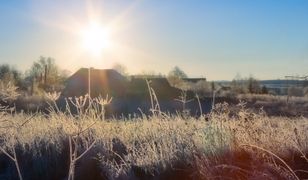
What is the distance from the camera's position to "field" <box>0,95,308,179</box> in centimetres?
748

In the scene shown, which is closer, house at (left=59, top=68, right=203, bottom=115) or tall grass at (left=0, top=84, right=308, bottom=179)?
tall grass at (left=0, top=84, right=308, bottom=179)

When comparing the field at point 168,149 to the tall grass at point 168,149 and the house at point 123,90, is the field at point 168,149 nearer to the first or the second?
the tall grass at point 168,149

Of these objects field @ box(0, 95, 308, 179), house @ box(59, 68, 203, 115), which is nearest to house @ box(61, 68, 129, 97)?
house @ box(59, 68, 203, 115)

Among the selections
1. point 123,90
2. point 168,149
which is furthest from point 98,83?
point 168,149

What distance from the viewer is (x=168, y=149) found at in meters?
9.24

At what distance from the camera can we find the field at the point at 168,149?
24.6ft

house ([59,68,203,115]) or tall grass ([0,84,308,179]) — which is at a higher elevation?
tall grass ([0,84,308,179])

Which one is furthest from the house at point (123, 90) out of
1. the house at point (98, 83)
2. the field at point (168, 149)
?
the field at point (168, 149)

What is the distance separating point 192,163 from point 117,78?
78.8 m

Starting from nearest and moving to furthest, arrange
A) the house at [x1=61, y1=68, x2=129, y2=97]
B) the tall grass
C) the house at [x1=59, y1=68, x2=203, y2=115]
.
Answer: the tall grass → the house at [x1=59, y1=68, x2=203, y2=115] → the house at [x1=61, y1=68, x2=129, y2=97]

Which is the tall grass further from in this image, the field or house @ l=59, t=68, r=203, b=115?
house @ l=59, t=68, r=203, b=115

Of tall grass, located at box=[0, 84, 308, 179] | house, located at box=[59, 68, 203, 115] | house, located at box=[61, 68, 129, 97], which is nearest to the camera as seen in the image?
tall grass, located at box=[0, 84, 308, 179]

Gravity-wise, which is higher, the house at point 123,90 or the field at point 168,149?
the field at point 168,149

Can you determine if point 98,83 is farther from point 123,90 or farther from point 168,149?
point 168,149
